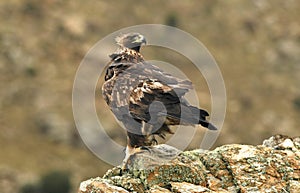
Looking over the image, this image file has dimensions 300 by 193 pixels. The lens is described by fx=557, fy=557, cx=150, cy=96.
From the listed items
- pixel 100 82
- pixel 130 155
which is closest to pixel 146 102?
pixel 130 155

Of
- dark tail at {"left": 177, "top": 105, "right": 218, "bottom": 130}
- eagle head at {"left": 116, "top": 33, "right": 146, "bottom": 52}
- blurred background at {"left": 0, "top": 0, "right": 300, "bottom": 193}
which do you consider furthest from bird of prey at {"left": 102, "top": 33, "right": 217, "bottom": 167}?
blurred background at {"left": 0, "top": 0, "right": 300, "bottom": 193}

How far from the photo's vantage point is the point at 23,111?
2586 inches

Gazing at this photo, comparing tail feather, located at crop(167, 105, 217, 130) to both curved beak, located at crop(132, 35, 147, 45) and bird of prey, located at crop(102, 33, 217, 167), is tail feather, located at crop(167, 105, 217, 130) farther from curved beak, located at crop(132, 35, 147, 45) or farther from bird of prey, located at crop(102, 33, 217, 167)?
curved beak, located at crop(132, 35, 147, 45)

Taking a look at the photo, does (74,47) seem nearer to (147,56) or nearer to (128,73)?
(147,56)

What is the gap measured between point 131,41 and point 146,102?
206 centimetres

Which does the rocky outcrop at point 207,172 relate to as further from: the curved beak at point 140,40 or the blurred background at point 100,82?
the blurred background at point 100,82

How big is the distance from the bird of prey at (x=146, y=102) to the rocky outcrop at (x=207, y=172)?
47 centimetres

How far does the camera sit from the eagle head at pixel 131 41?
1175 centimetres

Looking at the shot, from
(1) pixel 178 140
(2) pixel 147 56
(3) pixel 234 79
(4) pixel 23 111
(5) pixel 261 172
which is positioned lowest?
(5) pixel 261 172

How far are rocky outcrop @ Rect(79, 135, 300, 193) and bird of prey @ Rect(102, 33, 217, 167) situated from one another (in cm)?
47

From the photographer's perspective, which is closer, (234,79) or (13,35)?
(13,35)

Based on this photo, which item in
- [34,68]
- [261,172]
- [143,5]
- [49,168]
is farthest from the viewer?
[143,5]

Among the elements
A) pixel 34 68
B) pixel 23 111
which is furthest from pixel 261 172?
pixel 34 68

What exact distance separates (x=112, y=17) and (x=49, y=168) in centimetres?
3700
